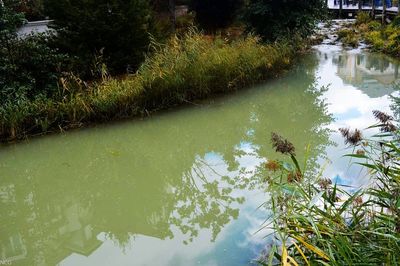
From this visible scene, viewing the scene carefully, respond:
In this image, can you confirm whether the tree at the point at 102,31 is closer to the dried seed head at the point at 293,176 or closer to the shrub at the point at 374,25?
the dried seed head at the point at 293,176

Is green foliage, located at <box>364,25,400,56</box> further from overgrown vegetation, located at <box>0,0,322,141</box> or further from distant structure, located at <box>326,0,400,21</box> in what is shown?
distant structure, located at <box>326,0,400,21</box>

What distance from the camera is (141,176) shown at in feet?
17.7

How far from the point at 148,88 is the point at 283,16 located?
665cm

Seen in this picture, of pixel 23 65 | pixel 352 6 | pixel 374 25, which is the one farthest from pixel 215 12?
pixel 352 6

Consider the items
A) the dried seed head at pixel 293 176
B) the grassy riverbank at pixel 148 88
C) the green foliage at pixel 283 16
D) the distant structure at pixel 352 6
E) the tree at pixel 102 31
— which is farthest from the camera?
the distant structure at pixel 352 6

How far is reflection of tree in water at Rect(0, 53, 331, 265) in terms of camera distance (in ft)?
13.8

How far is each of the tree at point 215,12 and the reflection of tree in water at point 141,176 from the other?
7.82 metres

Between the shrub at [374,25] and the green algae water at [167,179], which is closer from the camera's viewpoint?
the green algae water at [167,179]

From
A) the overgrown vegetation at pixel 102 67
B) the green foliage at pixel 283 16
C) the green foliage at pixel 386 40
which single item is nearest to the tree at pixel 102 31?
the overgrown vegetation at pixel 102 67

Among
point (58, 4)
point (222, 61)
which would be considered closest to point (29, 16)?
point (58, 4)

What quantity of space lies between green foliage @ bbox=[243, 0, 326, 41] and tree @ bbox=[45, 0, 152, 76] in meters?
4.84

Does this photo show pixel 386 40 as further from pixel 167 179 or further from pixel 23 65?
pixel 23 65

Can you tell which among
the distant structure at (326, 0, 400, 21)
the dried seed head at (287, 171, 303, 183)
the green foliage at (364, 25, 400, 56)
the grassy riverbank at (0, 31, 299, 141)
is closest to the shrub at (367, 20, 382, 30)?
the green foliage at (364, 25, 400, 56)

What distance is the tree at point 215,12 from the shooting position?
15.2 meters
